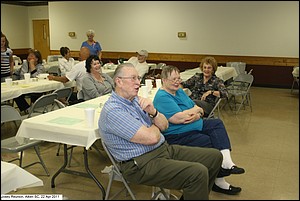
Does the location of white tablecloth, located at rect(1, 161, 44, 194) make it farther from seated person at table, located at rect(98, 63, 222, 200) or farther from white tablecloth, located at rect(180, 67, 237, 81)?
white tablecloth, located at rect(180, 67, 237, 81)

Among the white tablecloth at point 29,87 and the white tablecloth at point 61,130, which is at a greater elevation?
the white tablecloth at point 29,87

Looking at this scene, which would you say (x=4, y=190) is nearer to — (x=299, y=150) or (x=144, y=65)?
(x=299, y=150)

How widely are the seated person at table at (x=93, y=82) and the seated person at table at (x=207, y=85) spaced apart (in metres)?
0.95

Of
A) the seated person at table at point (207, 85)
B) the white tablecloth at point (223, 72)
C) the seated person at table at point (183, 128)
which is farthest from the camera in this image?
the white tablecloth at point (223, 72)

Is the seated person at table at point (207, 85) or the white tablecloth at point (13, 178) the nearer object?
the white tablecloth at point (13, 178)

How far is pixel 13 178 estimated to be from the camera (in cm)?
160

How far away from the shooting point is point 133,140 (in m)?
1.90

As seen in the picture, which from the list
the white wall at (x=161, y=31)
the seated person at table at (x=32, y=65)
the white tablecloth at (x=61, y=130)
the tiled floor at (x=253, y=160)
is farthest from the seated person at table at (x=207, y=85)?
the seated person at table at (x=32, y=65)

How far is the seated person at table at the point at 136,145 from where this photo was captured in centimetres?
186

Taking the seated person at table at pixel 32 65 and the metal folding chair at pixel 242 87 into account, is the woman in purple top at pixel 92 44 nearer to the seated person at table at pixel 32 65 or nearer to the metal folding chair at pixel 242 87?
the seated person at table at pixel 32 65

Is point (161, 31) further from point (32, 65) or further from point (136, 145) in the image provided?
point (136, 145)

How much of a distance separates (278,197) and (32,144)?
6.65 ft

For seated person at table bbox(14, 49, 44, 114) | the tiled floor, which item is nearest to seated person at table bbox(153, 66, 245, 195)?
the tiled floor

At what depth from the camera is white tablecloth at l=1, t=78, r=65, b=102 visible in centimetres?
355
